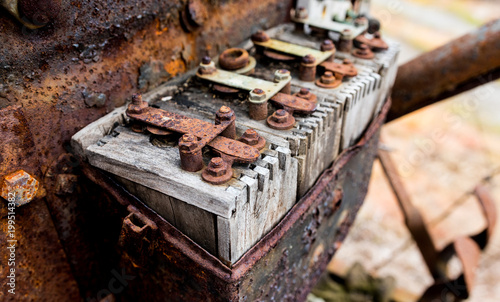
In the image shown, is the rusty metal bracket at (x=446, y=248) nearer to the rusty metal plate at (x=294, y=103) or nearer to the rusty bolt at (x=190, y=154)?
A: the rusty metal plate at (x=294, y=103)

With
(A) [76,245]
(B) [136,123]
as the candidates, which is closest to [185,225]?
(B) [136,123]

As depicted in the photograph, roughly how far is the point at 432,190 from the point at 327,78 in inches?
207

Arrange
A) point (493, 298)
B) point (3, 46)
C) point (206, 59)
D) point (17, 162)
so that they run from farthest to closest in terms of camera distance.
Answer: point (493, 298) < point (206, 59) < point (17, 162) < point (3, 46)

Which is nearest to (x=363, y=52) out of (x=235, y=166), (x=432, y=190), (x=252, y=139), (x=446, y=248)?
(x=252, y=139)

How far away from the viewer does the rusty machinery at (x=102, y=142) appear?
1.30m

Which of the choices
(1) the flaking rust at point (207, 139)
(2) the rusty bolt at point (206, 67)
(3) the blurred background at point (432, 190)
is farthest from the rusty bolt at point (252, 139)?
(3) the blurred background at point (432, 190)

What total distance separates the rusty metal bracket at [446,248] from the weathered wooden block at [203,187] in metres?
1.70

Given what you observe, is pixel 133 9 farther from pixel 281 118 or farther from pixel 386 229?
pixel 386 229

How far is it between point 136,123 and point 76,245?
64 centimetres

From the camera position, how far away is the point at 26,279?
59.9 inches

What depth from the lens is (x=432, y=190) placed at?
6277mm

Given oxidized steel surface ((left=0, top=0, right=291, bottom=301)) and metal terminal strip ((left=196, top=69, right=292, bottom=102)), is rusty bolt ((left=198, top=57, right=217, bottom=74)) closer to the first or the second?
metal terminal strip ((left=196, top=69, right=292, bottom=102))

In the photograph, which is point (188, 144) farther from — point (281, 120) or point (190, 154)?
point (281, 120)

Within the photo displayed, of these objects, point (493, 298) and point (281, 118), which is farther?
point (493, 298)
